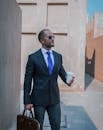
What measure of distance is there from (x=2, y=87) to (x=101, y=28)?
76.3 ft

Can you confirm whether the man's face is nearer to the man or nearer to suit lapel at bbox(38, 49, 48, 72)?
the man

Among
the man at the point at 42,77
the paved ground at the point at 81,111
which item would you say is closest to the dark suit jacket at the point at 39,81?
the man at the point at 42,77

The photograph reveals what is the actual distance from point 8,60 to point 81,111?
330 cm

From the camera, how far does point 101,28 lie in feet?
92.3

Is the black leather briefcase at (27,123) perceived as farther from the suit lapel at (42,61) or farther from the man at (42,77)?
the suit lapel at (42,61)

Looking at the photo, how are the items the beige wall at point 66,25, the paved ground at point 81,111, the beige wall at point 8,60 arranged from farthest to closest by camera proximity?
the beige wall at point 66,25, the paved ground at point 81,111, the beige wall at point 8,60

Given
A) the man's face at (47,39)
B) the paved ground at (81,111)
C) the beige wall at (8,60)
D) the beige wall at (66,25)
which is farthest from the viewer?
the beige wall at (66,25)

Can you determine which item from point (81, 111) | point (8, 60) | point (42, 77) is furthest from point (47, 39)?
point (81, 111)

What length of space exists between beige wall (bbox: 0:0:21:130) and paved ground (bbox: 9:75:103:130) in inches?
19.4

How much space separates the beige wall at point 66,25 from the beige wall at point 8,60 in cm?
551

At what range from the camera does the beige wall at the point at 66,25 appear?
41.9 ft

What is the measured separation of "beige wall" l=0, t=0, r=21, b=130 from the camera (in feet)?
18.0

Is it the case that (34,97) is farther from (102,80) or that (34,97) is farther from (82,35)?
(102,80)

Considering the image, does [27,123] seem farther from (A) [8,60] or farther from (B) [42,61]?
(A) [8,60]
